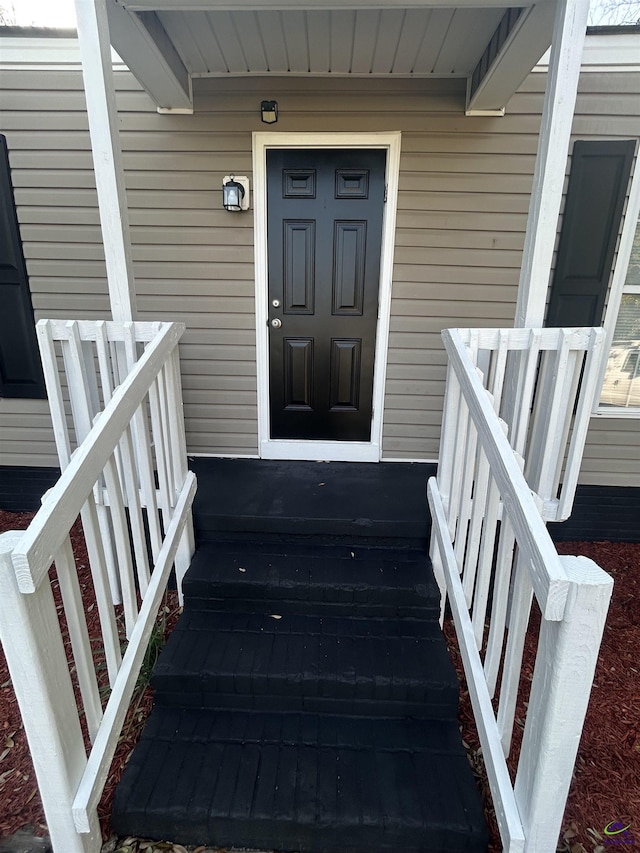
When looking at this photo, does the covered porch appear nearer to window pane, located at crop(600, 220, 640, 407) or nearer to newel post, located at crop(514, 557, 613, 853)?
newel post, located at crop(514, 557, 613, 853)

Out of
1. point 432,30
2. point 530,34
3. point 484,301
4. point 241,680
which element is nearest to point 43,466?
point 241,680

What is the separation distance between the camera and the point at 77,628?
1.31 m

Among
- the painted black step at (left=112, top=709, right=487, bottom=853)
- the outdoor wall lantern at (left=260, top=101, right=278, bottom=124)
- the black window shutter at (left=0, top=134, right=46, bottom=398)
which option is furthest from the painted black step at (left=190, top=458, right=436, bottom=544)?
the outdoor wall lantern at (left=260, top=101, right=278, bottom=124)

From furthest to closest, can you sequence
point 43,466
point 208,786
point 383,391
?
point 43,466, point 383,391, point 208,786

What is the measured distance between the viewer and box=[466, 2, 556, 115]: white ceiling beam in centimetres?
184

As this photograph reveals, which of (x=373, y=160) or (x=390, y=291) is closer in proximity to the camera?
(x=373, y=160)

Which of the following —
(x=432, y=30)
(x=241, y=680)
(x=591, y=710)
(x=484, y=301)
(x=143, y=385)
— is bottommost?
(x=591, y=710)

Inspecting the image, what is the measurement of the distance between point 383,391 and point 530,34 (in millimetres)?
1891

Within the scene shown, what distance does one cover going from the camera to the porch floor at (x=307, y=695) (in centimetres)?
153

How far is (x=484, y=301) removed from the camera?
3.01 metres

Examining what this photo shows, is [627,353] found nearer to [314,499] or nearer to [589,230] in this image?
[589,230]

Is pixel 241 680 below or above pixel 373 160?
below

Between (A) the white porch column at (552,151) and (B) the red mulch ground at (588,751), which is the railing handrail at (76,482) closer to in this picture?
(B) the red mulch ground at (588,751)

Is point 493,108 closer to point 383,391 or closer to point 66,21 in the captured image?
point 383,391
